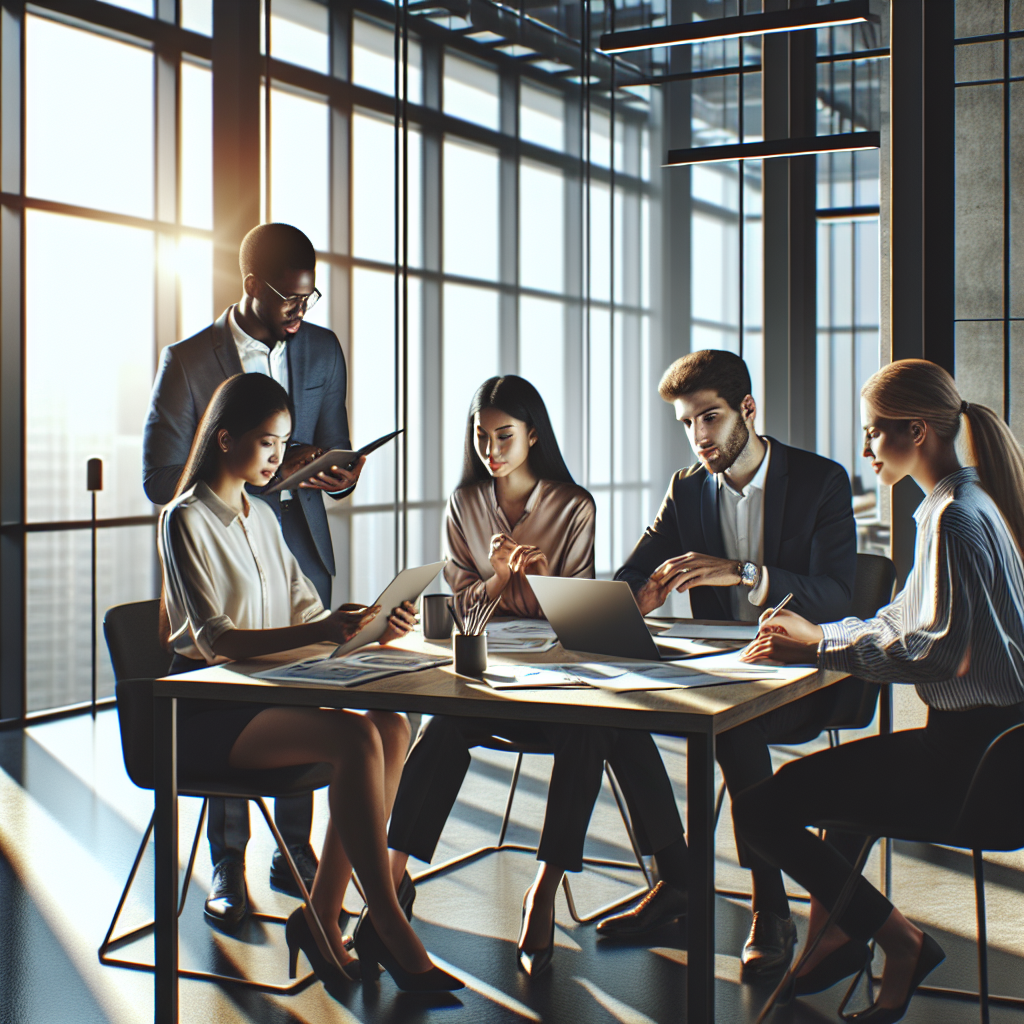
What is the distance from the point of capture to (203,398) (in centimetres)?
344

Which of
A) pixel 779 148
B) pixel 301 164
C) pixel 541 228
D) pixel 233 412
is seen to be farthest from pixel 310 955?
pixel 541 228

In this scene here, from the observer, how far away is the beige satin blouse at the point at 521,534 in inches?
A: 134

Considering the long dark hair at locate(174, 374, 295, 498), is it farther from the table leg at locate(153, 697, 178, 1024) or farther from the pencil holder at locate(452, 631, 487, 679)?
the pencil holder at locate(452, 631, 487, 679)

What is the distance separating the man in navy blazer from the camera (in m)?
2.84

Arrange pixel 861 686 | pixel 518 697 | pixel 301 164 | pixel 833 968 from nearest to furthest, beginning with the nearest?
1. pixel 518 697
2. pixel 833 968
3. pixel 861 686
4. pixel 301 164

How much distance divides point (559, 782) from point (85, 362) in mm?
4407

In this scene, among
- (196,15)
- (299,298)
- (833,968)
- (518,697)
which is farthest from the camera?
(196,15)

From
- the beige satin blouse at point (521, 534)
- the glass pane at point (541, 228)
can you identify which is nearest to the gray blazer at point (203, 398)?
the beige satin blouse at point (521, 534)

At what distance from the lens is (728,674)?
2328 mm

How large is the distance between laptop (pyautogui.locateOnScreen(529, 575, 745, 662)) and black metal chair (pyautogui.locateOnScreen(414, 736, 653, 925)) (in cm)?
38

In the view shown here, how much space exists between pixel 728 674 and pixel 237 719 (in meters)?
1.11

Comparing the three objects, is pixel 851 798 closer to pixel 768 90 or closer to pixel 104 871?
pixel 104 871

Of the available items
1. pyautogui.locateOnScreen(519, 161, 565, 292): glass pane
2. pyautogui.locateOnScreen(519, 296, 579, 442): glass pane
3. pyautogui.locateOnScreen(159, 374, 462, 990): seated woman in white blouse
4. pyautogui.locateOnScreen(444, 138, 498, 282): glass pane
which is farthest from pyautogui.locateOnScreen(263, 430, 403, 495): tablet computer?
pyautogui.locateOnScreen(519, 161, 565, 292): glass pane

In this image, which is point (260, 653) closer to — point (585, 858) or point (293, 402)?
point (293, 402)
